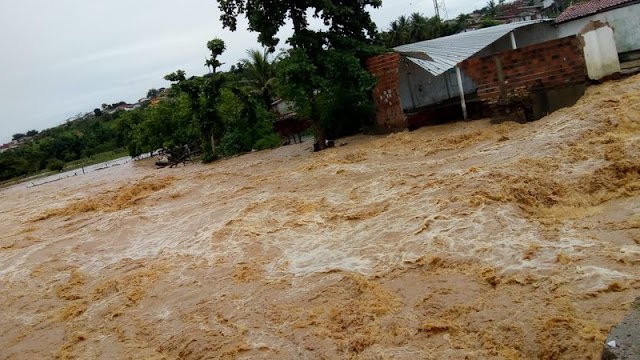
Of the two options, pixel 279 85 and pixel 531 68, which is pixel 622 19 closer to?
pixel 531 68

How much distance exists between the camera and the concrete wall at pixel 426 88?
19766 millimetres

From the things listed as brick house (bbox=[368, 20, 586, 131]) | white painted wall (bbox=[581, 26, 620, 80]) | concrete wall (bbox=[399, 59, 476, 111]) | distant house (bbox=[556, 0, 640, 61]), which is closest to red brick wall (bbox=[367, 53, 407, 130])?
brick house (bbox=[368, 20, 586, 131])

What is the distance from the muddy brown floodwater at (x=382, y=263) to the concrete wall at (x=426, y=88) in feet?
26.1

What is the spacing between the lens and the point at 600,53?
11.9 meters

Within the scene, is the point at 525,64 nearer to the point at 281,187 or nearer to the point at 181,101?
the point at 281,187

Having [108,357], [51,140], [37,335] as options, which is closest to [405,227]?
[108,357]

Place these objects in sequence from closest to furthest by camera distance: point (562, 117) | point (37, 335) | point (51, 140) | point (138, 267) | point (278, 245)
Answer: point (37, 335) < point (278, 245) < point (138, 267) < point (562, 117) < point (51, 140)

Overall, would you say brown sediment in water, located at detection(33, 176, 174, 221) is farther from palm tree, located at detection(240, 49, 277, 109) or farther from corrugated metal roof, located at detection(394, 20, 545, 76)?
palm tree, located at detection(240, 49, 277, 109)

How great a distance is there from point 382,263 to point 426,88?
1508 centimetres

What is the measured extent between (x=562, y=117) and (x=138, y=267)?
9.03 meters

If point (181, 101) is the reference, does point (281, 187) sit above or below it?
below

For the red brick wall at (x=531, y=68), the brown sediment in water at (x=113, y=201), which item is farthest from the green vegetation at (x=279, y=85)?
the brown sediment in water at (x=113, y=201)

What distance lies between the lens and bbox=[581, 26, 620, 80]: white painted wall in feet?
38.5

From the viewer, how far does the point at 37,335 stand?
6.53m
